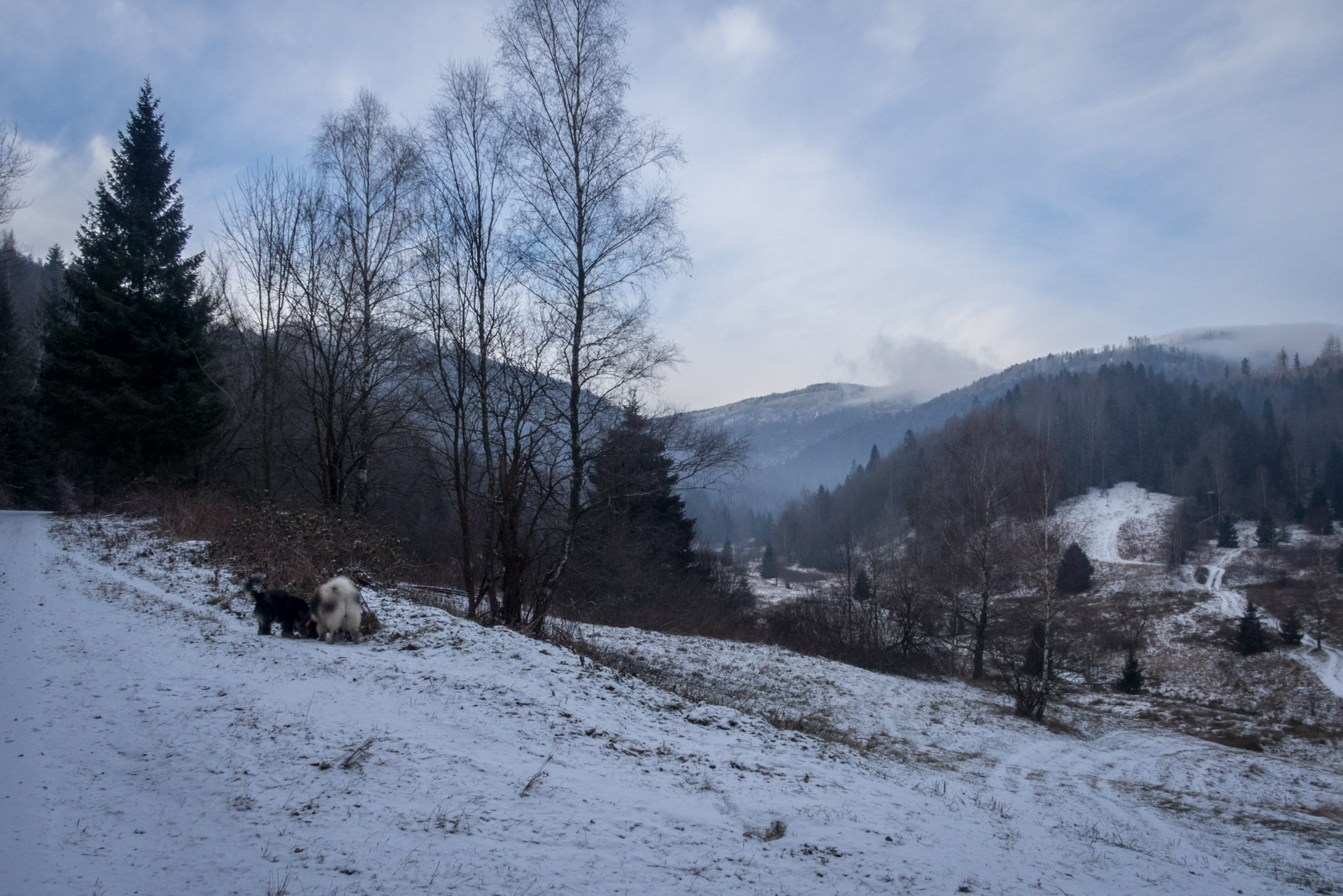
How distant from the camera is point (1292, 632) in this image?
3825 cm

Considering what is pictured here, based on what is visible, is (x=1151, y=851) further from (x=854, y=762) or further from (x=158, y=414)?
(x=158, y=414)

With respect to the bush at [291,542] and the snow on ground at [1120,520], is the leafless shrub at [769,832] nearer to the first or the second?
the bush at [291,542]

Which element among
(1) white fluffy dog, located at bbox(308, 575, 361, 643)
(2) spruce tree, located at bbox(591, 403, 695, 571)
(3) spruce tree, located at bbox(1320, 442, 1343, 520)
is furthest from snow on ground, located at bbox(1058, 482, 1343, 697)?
(1) white fluffy dog, located at bbox(308, 575, 361, 643)

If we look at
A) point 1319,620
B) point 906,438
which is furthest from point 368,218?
point 906,438

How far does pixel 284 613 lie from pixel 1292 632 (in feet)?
173

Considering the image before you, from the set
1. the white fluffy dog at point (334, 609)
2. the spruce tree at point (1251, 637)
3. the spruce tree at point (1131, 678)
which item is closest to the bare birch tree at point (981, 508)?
A: the spruce tree at point (1131, 678)

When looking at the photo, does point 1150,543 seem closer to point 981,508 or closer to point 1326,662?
point 1326,662

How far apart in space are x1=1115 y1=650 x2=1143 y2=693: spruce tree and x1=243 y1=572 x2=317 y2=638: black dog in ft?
114

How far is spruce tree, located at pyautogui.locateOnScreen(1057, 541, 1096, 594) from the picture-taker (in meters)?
53.8

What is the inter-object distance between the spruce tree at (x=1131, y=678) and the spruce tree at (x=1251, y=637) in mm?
14759

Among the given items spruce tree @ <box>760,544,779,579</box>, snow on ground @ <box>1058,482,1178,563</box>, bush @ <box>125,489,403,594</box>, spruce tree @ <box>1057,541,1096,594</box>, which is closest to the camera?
bush @ <box>125,489,403,594</box>

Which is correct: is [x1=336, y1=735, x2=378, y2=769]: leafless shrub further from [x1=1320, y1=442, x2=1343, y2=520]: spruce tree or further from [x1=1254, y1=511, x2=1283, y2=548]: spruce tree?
[x1=1320, y1=442, x2=1343, y2=520]: spruce tree

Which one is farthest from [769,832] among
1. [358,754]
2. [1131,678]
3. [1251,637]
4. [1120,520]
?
[1120,520]

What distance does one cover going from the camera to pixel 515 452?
12594 mm
